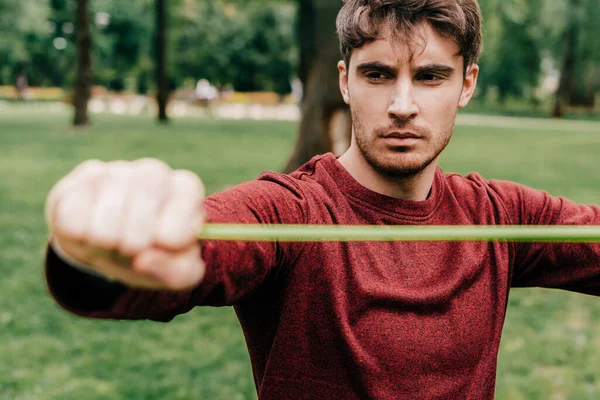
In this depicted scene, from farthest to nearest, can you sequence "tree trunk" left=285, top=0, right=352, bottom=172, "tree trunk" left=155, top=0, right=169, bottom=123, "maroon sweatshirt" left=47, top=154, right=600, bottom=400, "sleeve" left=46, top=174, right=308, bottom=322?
"tree trunk" left=155, top=0, right=169, bottom=123 → "tree trunk" left=285, top=0, right=352, bottom=172 → "maroon sweatshirt" left=47, top=154, right=600, bottom=400 → "sleeve" left=46, top=174, right=308, bottom=322

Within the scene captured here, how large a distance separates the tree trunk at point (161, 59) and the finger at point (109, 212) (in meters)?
23.9

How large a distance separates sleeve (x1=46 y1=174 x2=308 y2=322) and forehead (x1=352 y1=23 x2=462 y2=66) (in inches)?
19.0

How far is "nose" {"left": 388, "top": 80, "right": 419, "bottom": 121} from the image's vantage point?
1979mm

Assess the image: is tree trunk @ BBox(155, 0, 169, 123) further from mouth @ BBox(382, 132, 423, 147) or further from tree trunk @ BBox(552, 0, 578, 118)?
mouth @ BBox(382, 132, 423, 147)

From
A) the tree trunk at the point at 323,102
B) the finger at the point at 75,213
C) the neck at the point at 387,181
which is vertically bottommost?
the tree trunk at the point at 323,102

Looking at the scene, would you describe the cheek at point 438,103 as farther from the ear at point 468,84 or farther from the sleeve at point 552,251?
the sleeve at point 552,251

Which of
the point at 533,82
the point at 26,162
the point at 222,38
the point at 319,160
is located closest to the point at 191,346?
the point at 319,160

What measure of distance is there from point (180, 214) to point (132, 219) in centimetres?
8

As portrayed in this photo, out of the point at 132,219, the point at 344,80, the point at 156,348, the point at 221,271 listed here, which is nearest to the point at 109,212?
the point at 132,219

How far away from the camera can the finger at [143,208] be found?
109cm

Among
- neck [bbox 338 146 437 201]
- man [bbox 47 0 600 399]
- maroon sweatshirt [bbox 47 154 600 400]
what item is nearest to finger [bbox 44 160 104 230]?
man [bbox 47 0 600 399]

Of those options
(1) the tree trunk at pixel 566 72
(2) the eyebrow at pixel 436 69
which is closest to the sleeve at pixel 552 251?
(2) the eyebrow at pixel 436 69

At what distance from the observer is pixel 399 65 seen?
2.00 meters

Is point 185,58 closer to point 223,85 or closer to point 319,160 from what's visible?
point 223,85
